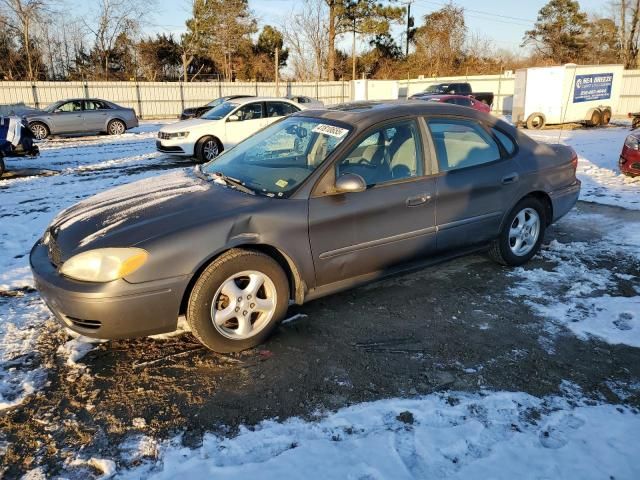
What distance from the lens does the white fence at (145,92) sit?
25.0m

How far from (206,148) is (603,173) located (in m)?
8.58

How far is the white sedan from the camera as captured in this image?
11523 mm

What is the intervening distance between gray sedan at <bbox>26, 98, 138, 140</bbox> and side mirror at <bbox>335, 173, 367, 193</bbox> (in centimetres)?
1633

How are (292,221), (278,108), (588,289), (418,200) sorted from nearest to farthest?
(292,221), (418,200), (588,289), (278,108)

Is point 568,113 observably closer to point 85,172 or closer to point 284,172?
point 85,172

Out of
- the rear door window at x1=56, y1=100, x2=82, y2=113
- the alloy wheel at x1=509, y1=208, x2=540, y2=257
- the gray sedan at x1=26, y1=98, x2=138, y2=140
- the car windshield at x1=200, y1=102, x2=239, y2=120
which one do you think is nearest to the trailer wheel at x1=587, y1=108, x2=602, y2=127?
the car windshield at x1=200, y1=102, x2=239, y2=120

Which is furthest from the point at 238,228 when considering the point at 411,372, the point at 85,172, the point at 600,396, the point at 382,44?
the point at 382,44

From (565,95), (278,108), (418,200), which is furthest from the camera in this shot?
(565,95)

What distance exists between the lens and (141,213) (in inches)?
131

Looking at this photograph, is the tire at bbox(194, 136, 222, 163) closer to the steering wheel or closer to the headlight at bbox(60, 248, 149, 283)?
the steering wheel

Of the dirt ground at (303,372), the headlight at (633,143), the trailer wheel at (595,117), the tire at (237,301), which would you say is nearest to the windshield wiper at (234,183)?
the tire at (237,301)

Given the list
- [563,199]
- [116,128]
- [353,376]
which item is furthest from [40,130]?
[353,376]

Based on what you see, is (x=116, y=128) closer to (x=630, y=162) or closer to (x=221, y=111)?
(x=221, y=111)

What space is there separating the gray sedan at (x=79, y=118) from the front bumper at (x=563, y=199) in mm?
16717
